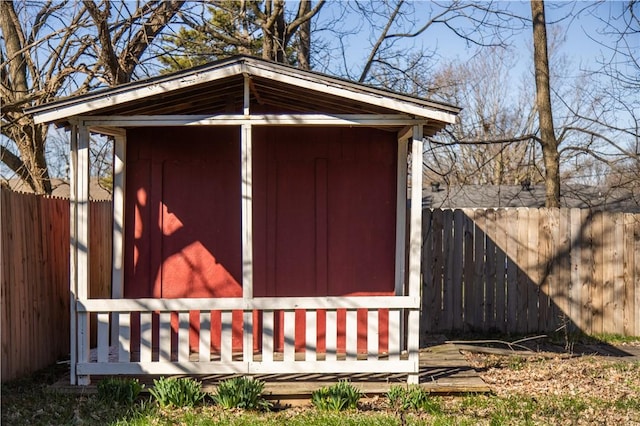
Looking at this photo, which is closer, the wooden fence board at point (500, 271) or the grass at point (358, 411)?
the grass at point (358, 411)

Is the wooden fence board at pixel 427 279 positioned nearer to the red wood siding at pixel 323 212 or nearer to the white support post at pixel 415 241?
the red wood siding at pixel 323 212

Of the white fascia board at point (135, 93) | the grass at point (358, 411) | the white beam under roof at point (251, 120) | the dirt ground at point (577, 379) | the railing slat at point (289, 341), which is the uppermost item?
the white fascia board at point (135, 93)

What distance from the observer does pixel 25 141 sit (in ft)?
39.6

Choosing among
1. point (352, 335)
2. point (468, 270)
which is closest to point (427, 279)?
point (468, 270)

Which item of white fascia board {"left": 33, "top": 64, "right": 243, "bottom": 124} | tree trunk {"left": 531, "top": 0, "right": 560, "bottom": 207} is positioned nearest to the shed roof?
white fascia board {"left": 33, "top": 64, "right": 243, "bottom": 124}

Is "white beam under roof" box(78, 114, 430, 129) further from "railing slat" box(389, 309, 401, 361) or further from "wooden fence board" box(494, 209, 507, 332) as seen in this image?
"wooden fence board" box(494, 209, 507, 332)

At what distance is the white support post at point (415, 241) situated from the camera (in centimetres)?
661

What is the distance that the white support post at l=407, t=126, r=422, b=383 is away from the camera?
21.7 feet

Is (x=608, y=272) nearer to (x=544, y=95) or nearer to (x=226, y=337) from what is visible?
(x=544, y=95)

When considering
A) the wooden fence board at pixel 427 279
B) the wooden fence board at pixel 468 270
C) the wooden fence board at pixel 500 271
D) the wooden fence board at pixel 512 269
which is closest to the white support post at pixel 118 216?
the wooden fence board at pixel 427 279

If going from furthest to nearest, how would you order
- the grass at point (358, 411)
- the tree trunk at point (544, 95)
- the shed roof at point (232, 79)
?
the tree trunk at point (544, 95) → the shed roof at point (232, 79) → the grass at point (358, 411)

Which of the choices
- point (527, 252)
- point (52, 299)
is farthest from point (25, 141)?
point (527, 252)

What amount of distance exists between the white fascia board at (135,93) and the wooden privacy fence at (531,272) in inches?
203

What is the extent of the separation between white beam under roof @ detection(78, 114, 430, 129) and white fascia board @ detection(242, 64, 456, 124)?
7.0 inches
